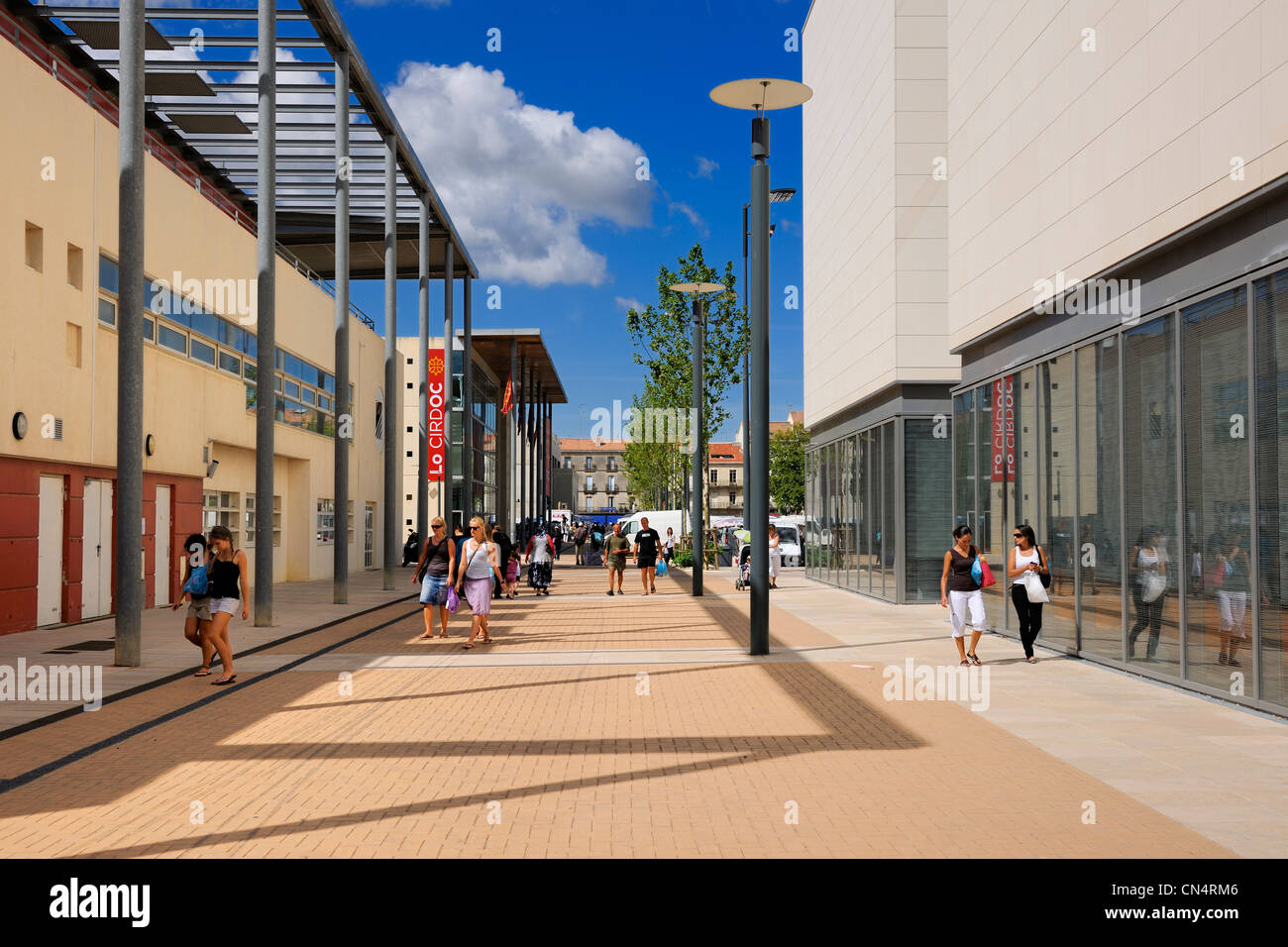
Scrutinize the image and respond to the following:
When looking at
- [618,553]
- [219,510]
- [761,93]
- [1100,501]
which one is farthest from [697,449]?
[1100,501]

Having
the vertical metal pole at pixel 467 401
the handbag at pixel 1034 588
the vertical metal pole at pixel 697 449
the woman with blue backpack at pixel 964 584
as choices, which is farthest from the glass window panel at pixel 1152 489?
the vertical metal pole at pixel 467 401

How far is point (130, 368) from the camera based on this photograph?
541 inches

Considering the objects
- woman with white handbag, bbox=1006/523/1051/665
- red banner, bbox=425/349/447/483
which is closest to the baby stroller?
red banner, bbox=425/349/447/483

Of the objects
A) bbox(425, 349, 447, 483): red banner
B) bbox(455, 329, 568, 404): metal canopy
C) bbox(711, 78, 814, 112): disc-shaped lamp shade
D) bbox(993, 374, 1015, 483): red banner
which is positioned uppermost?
bbox(455, 329, 568, 404): metal canopy

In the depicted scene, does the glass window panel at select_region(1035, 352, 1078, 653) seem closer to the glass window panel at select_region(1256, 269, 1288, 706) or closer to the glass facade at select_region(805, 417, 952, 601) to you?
the glass window panel at select_region(1256, 269, 1288, 706)

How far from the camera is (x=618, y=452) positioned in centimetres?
15850

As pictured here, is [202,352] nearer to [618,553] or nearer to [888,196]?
[618,553]

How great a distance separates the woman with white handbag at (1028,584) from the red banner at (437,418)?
24.4 m

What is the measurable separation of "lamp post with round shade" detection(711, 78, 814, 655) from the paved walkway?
81 centimetres

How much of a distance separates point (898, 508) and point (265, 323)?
Answer: 40.5 ft

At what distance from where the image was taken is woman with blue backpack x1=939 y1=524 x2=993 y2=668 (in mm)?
13352

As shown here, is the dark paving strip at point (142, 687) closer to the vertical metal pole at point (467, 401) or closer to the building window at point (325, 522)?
the building window at point (325, 522)
